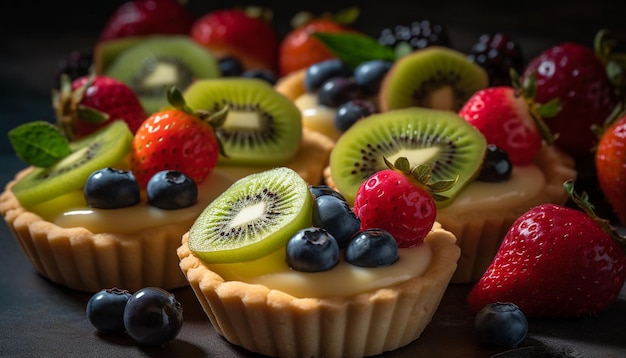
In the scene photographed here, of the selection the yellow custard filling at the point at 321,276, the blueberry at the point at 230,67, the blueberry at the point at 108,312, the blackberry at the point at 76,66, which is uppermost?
the yellow custard filling at the point at 321,276

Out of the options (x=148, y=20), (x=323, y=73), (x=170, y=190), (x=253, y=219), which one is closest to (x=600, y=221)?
(x=253, y=219)

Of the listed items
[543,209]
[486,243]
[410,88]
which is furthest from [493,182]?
[410,88]

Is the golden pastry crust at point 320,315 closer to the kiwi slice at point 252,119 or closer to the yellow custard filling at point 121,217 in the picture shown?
the yellow custard filling at point 121,217

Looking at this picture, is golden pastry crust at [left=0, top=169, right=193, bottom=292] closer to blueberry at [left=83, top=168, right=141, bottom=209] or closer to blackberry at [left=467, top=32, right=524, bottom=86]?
blueberry at [left=83, top=168, right=141, bottom=209]

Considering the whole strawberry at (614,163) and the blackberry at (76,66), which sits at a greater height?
the whole strawberry at (614,163)

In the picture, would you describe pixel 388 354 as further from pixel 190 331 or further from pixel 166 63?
pixel 166 63

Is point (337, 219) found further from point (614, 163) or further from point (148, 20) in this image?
point (148, 20)

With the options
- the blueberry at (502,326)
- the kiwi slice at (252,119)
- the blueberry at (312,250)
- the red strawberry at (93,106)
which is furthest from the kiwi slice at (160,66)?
the blueberry at (502,326)
